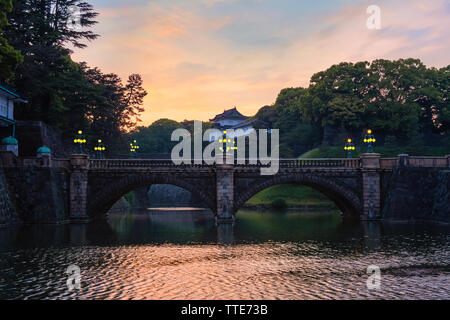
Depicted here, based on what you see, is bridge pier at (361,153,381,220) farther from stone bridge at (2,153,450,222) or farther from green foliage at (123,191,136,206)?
green foliage at (123,191,136,206)

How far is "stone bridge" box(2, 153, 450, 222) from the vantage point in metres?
49.3

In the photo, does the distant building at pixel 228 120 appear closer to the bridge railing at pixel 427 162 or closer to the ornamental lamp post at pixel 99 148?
the ornamental lamp post at pixel 99 148

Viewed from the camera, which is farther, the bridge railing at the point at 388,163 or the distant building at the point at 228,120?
the distant building at the point at 228,120

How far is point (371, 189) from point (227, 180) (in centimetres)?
1547

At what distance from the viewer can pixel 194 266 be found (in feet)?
80.0

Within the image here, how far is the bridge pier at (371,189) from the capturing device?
49688mm

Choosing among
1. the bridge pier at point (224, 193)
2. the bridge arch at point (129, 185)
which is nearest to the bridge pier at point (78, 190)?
the bridge arch at point (129, 185)

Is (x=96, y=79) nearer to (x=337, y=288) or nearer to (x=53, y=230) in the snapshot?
(x=53, y=230)

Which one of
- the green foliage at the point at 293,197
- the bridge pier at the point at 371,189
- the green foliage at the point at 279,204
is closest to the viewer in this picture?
the bridge pier at the point at 371,189

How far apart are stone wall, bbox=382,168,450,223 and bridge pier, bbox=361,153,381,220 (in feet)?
2.91

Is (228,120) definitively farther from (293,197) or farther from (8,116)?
(8,116)

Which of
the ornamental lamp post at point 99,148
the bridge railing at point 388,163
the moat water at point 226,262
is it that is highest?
the ornamental lamp post at point 99,148
